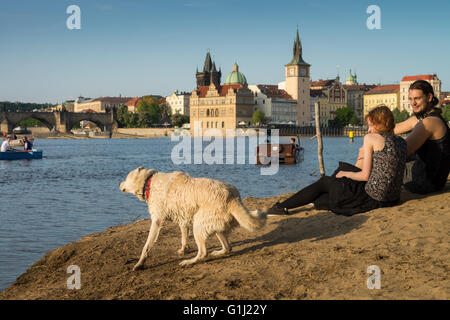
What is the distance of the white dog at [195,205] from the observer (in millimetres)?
5977

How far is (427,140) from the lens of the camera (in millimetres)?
7082

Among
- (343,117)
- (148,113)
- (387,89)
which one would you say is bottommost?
(343,117)

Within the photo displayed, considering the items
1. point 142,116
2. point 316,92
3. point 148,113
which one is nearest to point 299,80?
point 316,92

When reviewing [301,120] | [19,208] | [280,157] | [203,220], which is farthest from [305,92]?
[203,220]

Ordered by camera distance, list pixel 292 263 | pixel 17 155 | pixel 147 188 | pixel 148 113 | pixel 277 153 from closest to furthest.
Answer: pixel 292 263 < pixel 147 188 < pixel 277 153 < pixel 17 155 < pixel 148 113

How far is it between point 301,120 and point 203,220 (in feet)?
473

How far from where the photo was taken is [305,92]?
489ft

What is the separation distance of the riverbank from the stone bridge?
398ft

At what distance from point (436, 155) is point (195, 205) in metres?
3.39

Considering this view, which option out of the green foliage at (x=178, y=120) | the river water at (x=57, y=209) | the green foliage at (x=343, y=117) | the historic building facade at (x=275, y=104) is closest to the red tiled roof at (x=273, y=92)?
the historic building facade at (x=275, y=104)

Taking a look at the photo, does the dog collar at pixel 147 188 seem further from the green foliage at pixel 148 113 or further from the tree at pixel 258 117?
the green foliage at pixel 148 113

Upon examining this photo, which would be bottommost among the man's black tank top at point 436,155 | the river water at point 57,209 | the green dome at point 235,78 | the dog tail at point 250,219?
the river water at point 57,209

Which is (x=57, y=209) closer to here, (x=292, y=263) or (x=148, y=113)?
(x=292, y=263)

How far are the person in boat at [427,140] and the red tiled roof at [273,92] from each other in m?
134
